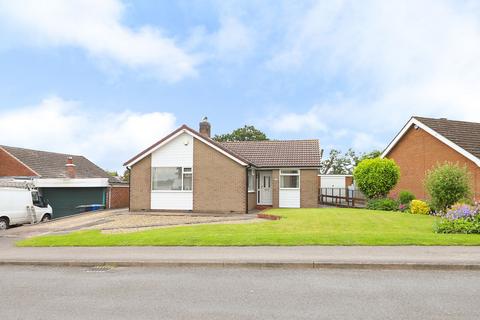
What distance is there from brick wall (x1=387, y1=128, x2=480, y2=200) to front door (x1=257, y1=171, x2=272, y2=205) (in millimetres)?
8735

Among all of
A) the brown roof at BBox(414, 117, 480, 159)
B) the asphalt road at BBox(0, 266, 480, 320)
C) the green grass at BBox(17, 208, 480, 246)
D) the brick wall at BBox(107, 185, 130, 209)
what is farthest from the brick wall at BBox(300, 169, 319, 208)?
the asphalt road at BBox(0, 266, 480, 320)

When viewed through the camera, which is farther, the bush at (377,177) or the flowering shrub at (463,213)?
the bush at (377,177)

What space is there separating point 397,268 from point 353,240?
2508mm

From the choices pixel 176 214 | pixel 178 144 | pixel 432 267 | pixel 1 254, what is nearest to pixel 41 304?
pixel 1 254

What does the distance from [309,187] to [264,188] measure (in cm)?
285

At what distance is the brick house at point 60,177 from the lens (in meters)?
28.4

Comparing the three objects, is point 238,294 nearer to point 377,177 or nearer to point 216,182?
point 216,182

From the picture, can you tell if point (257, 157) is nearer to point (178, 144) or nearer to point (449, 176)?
point (178, 144)

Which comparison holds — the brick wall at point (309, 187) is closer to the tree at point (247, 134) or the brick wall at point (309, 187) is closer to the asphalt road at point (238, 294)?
the asphalt road at point (238, 294)

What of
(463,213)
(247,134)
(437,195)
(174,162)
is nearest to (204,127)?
(174,162)

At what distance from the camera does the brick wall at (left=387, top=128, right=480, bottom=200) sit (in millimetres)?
23062

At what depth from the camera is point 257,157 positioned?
25547 mm

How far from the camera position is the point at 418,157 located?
85.1 feet

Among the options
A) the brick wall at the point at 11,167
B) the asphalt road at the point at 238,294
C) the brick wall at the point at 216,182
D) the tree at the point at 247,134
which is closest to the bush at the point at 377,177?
the brick wall at the point at 216,182
